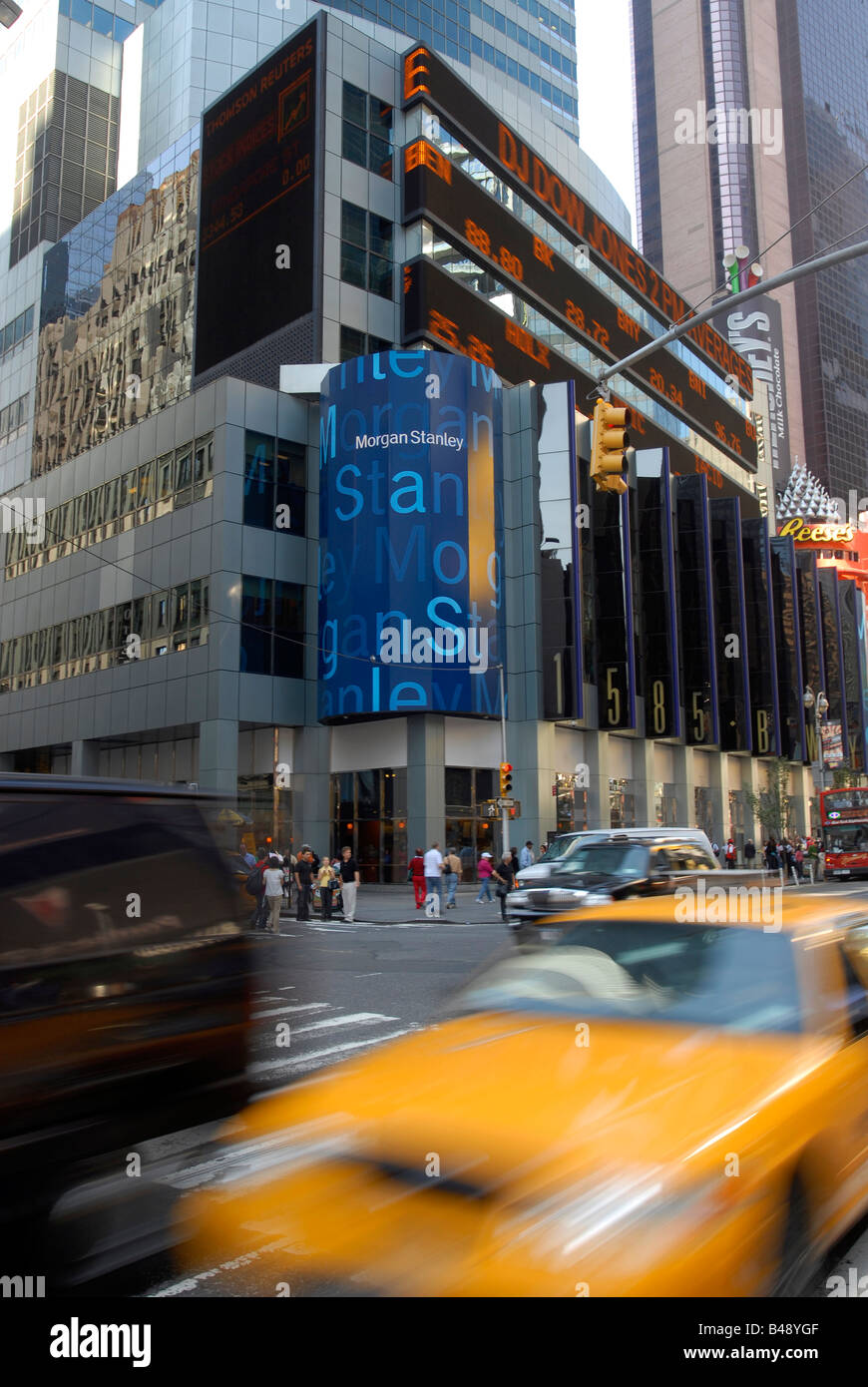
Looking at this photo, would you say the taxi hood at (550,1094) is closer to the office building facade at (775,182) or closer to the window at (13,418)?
the window at (13,418)

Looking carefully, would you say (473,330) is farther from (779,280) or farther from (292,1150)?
(292,1150)

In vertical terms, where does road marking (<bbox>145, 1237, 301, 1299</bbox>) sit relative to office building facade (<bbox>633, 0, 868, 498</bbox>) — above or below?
below

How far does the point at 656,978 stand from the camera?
4.33 metres

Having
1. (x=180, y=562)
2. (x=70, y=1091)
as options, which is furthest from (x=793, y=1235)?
(x=180, y=562)

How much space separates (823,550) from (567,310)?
246 ft

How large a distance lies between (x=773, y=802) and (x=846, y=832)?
9.48 m

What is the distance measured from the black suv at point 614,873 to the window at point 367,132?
31530mm

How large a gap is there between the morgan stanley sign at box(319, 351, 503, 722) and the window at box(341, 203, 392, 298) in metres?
4.90

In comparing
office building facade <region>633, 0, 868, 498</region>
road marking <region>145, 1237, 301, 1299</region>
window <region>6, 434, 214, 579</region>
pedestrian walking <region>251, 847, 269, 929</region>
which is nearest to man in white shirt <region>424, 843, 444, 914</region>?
pedestrian walking <region>251, 847, 269, 929</region>

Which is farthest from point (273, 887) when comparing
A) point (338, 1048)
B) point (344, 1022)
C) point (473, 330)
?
point (473, 330)

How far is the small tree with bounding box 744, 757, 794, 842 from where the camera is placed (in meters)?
44.5

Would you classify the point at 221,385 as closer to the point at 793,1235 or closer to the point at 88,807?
the point at 88,807

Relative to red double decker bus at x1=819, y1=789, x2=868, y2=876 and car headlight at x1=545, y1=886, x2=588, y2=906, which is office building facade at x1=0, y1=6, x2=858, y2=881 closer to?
red double decker bus at x1=819, y1=789, x2=868, y2=876

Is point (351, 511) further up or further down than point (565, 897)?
further up
